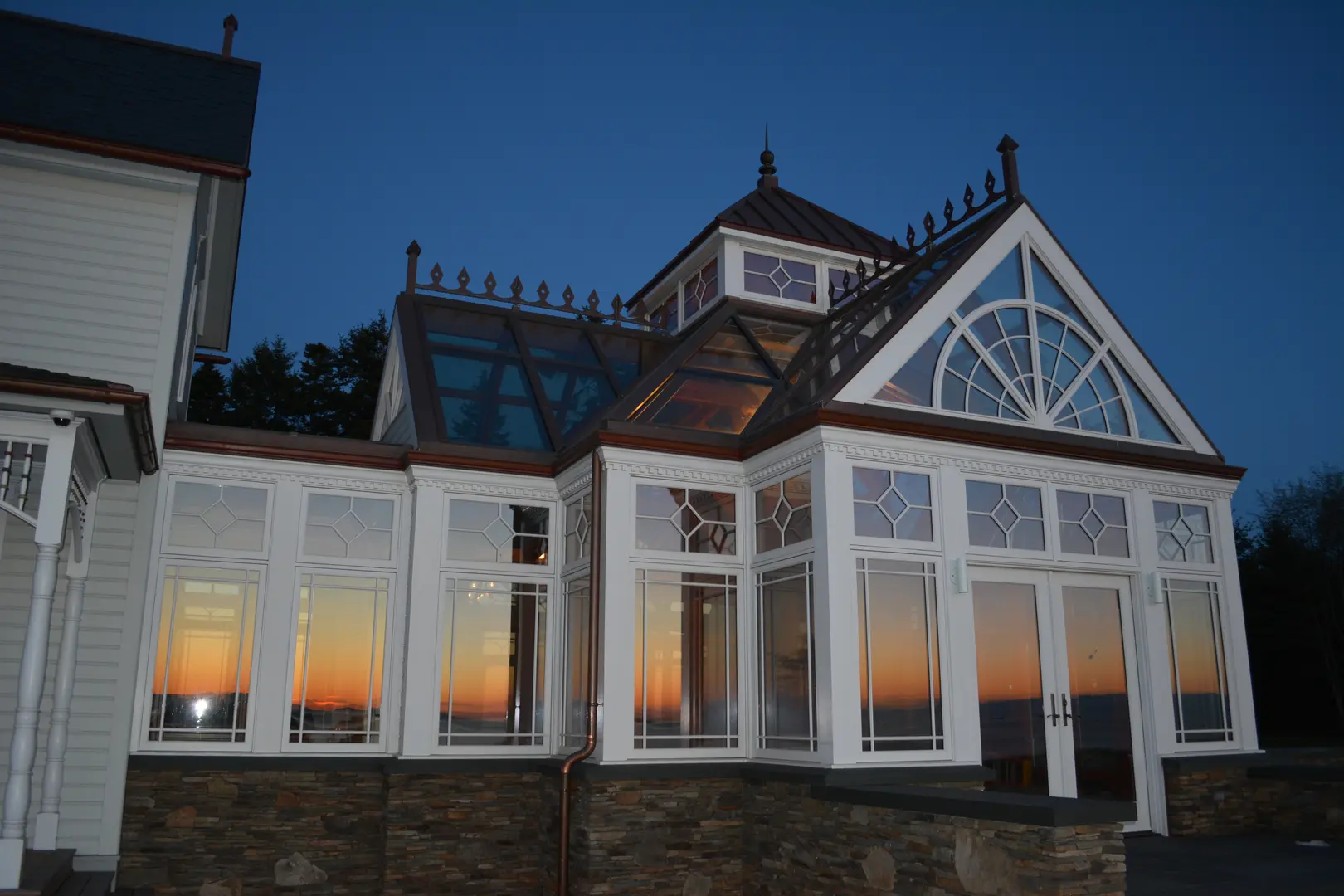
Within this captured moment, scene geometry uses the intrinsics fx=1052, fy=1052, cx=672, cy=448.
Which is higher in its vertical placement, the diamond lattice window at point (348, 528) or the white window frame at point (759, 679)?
Result: the diamond lattice window at point (348, 528)

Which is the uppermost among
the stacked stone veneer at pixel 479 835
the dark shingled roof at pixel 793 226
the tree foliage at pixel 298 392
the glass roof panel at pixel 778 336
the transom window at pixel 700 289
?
the tree foliage at pixel 298 392

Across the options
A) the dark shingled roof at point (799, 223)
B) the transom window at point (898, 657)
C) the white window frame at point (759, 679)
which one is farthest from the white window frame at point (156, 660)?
the dark shingled roof at point (799, 223)

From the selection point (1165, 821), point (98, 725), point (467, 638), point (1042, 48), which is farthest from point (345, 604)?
point (1042, 48)

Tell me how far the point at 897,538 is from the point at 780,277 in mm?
5715

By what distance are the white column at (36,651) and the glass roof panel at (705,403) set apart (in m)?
4.69

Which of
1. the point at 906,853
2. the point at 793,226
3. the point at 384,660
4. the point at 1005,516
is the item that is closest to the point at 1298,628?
the point at 793,226

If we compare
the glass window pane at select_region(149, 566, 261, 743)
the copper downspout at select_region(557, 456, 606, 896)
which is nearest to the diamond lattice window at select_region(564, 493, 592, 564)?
the copper downspout at select_region(557, 456, 606, 896)

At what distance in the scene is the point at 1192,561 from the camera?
10086mm

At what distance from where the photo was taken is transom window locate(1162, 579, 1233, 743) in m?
9.71

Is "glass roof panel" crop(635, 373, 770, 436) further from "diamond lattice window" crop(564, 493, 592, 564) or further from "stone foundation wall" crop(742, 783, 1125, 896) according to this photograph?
"stone foundation wall" crop(742, 783, 1125, 896)

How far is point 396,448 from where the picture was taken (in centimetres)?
1018

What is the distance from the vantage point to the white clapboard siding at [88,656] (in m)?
8.10

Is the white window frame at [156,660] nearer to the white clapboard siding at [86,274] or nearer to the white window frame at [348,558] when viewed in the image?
the white window frame at [348,558]

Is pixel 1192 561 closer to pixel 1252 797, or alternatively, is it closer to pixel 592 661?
pixel 1252 797
